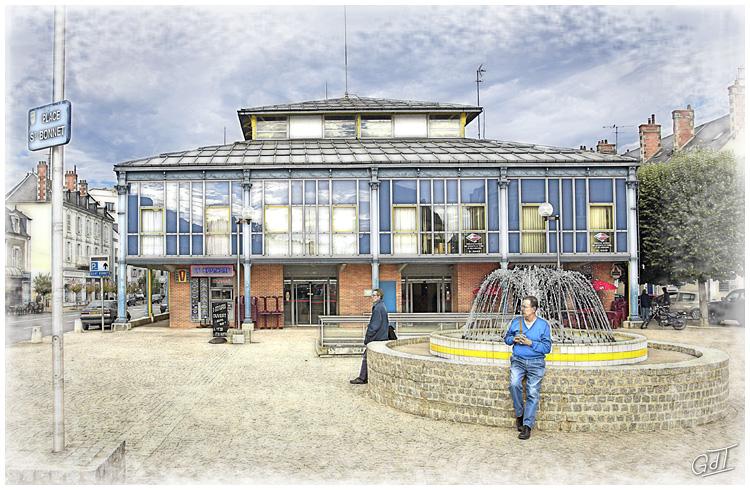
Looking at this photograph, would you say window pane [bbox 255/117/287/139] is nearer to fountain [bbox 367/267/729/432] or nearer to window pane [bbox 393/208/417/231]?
window pane [bbox 393/208/417/231]

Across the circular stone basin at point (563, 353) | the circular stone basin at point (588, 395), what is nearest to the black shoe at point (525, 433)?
the circular stone basin at point (588, 395)

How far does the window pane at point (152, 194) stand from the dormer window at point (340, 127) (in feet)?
31.5

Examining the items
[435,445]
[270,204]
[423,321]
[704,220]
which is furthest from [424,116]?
[435,445]

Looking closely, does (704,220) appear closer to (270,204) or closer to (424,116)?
(424,116)

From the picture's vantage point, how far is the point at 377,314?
485 inches

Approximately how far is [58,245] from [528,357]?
5382 mm

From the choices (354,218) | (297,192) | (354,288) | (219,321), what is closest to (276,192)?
(297,192)

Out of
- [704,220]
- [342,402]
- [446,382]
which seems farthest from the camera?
[704,220]

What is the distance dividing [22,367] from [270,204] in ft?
45.1

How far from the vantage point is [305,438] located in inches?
324

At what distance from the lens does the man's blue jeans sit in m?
8.06

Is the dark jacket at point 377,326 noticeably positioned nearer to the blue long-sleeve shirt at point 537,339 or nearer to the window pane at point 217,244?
the blue long-sleeve shirt at point 537,339

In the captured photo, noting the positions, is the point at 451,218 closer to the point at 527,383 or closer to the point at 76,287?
the point at 527,383

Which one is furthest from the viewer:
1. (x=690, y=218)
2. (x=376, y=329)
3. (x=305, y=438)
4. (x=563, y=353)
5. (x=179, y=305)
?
(x=179, y=305)
